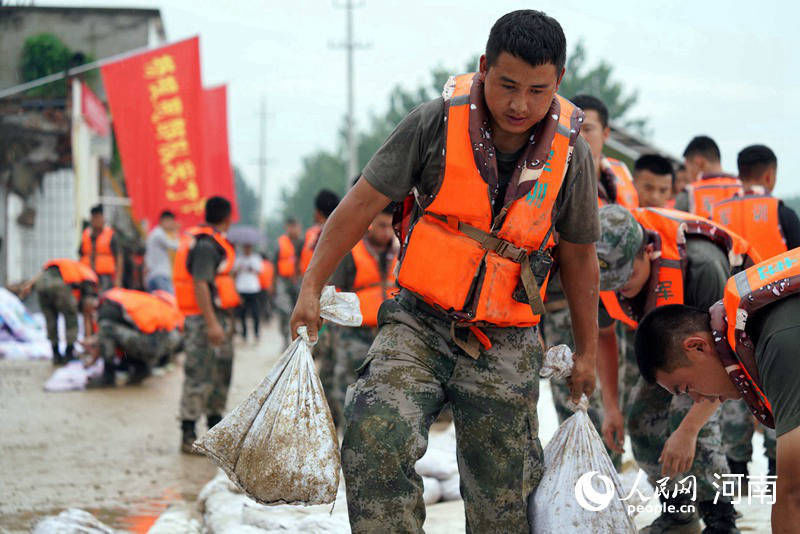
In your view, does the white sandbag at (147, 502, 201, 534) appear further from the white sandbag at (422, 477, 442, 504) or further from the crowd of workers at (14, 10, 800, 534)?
the crowd of workers at (14, 10, 800, 534)

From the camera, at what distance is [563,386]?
4527 millimetres

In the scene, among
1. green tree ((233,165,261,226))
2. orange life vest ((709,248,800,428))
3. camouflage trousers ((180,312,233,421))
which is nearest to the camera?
orange life vest ((709,248,800,428))

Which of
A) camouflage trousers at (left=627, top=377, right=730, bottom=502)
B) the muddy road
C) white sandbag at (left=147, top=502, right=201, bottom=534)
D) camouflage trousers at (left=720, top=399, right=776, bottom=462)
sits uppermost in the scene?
camouflage trousers at (left=627, top=377, right=730, bottom=502)

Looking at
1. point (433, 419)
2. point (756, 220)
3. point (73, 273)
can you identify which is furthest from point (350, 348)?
point (73, 273)

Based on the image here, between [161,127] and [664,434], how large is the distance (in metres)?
13.2

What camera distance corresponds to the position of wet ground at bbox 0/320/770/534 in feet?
16.5

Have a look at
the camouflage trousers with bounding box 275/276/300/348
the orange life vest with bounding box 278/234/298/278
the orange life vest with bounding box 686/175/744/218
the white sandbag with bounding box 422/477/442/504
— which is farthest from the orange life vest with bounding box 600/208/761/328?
the orange life vest with bounding box 278/234/298/278

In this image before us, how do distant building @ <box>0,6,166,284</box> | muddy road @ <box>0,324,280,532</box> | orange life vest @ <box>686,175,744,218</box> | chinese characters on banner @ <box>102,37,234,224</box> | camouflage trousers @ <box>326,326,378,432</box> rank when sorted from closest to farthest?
muddy road @ <box>0,324,280,532</box> < orange life vest @ <box>686,175,744,218</box> < camouflage trousers @ <box>326,326,378,432</box> < chinese characters on banner @ <box>102,37,234,224</box> < distant building @ <box>0,6,166,284</box>

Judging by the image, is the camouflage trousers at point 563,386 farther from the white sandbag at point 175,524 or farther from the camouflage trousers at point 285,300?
the camouflage trousers at point 285,300

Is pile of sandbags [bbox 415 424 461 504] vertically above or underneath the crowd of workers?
underneath

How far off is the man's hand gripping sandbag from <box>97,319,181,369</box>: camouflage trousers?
7.26 m

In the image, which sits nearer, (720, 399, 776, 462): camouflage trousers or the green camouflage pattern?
(720, 399, 776, 462): camouflage trousers

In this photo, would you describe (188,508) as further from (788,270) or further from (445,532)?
(788,270)

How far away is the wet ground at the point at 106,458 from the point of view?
198 inches
